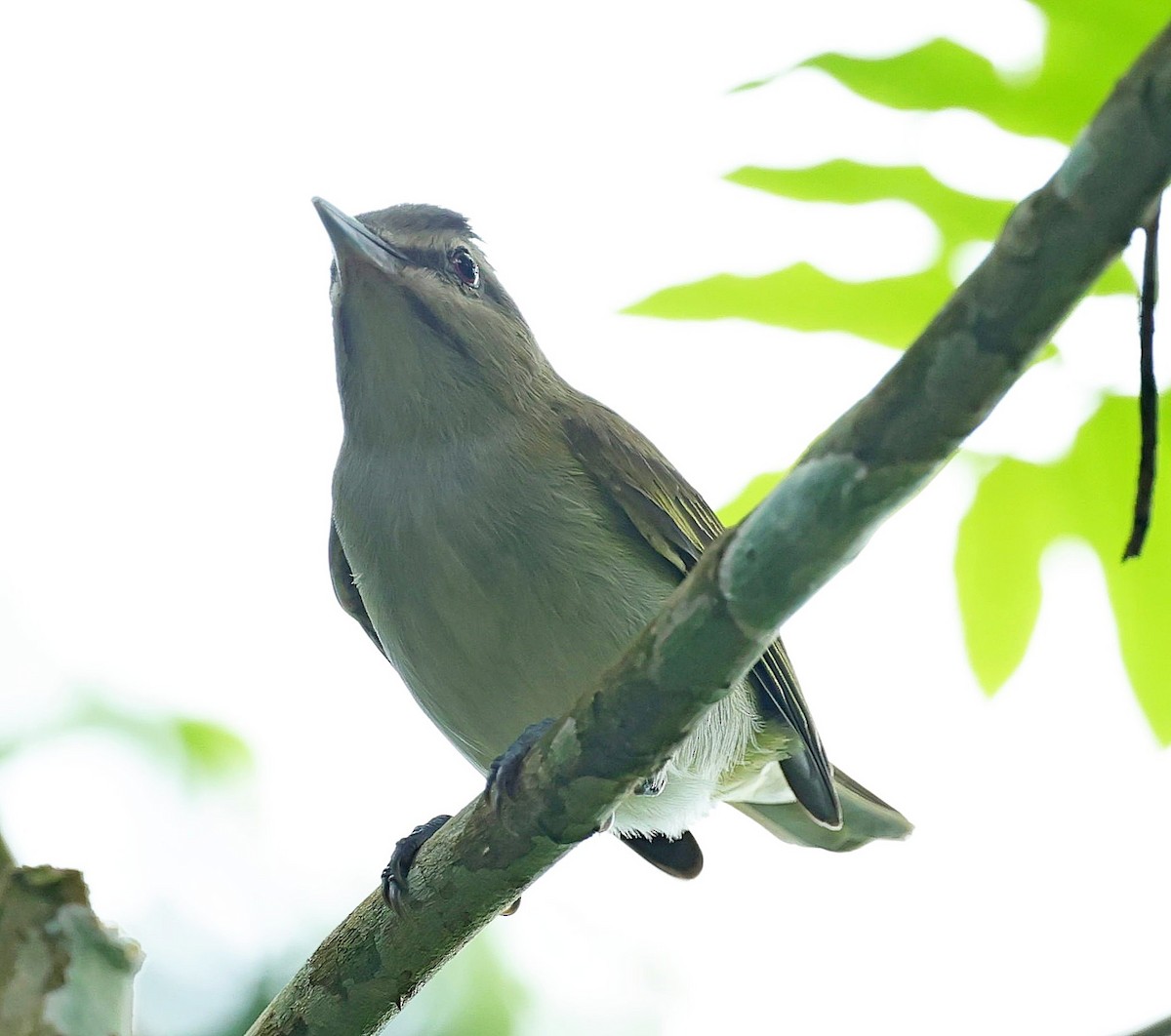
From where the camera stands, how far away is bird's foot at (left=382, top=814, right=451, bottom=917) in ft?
10.0

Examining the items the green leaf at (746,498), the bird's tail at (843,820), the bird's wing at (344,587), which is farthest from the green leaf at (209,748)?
the green leaf at (746,498)

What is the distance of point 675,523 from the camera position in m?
3.85

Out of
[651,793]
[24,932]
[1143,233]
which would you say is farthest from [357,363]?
[1143,233]

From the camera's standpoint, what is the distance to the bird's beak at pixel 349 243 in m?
4.06

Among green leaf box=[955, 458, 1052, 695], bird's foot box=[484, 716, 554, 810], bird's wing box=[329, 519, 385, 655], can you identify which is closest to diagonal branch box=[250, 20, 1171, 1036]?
bird's foot box=[484, 716, 554, 810]

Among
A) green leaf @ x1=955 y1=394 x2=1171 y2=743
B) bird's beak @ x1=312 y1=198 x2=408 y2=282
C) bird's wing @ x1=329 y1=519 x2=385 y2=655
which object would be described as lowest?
green leaf @ x1=955 y1=394 x2=1171 y2=743

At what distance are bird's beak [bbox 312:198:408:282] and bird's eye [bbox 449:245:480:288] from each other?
0.31 metres

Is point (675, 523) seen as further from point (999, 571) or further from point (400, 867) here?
point (400, 867)

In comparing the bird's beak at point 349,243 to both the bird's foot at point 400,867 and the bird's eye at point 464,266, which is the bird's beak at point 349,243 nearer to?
the bird's eye at point 464,266

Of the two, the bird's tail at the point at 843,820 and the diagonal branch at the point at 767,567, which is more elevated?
the diagonal branch at the point at 767,567

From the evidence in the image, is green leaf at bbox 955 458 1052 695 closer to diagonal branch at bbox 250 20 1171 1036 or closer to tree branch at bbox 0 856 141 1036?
diagonal branch at bbox 250 20 1171 1036

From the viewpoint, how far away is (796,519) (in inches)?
86.0

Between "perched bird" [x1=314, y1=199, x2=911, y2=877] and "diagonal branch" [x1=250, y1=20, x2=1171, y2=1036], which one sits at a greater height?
"perched bird" [x1=314, y1=199, x2=911, y2=877]

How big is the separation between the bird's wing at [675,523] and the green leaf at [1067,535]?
0.65 metres
